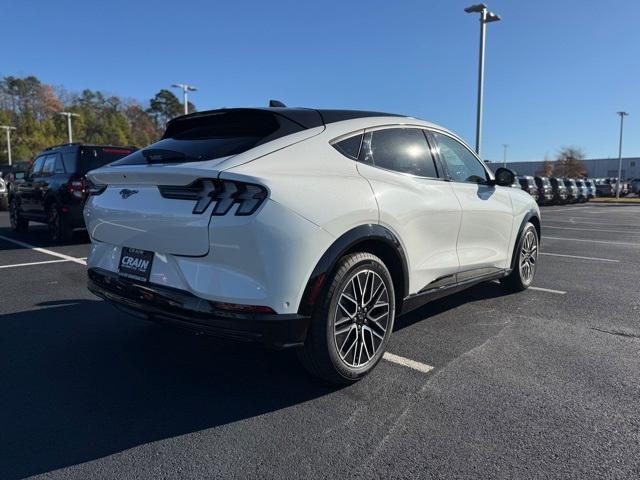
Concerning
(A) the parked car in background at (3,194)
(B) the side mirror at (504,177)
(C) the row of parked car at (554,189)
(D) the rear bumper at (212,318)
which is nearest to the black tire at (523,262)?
(B) the side mirror at (504,177)

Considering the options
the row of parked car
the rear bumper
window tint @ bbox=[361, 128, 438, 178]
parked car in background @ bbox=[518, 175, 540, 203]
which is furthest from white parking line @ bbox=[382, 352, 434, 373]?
parked car in background @ bbox=[518, 175, 540, 203]

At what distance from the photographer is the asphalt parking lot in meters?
2.31

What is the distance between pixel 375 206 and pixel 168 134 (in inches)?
69.1

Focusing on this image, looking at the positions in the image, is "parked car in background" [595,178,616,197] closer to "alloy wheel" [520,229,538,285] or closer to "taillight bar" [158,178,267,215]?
"alloy wheel" [520,229,538,285]

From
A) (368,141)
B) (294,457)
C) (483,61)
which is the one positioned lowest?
Answer: (294,457)

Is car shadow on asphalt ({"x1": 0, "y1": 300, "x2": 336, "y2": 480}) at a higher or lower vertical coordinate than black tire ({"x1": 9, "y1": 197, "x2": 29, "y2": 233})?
lower

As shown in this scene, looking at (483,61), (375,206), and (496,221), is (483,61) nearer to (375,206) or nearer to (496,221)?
(496,221)

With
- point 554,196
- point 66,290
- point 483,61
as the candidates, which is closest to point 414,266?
point 66,290

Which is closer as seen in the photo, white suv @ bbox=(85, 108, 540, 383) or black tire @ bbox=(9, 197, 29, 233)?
white suv @ bbox=(85, 108, 540, 383)

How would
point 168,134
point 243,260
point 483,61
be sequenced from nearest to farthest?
point 243,260 → point 168,134 → point 483,61

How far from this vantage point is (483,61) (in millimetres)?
17297

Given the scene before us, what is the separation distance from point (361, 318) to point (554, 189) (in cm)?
3435

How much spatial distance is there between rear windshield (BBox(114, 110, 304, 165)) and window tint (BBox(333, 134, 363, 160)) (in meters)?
0.29

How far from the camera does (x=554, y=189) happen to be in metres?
33.4
